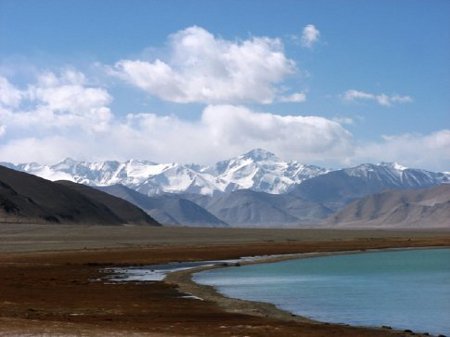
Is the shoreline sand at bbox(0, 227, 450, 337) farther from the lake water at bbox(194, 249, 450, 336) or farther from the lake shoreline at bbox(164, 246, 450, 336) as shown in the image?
the lake water at bbox(194, 249, 450, 336)

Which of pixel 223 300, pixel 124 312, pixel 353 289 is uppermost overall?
pixel 353 289

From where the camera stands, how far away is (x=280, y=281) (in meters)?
53.3

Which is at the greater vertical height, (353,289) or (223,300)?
(353,289)

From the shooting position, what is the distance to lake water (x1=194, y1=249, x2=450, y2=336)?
3428 cm

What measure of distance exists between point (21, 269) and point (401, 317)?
3679cm

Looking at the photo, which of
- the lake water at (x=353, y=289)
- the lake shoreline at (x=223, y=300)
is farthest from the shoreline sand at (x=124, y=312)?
the lake water at (x=353, y=289)

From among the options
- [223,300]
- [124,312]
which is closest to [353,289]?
[223,300]

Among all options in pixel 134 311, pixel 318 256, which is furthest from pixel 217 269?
pixel 134 311

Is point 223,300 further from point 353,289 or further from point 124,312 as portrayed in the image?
point 353,289

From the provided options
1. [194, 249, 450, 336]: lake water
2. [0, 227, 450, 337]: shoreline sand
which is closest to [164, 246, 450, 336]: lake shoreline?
[0, 227, 450, 337]: shoreline sand

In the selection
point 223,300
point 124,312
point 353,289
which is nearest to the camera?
point 124,312

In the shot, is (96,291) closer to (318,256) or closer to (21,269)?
(21,269)

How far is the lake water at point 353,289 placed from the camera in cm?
3428

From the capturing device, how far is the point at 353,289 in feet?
157
